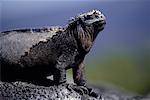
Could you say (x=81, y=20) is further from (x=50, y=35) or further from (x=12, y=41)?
(x=12, y=41)

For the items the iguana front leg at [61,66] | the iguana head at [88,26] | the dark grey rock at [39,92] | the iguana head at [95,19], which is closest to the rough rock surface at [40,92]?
the dark grey rock at [39,92]

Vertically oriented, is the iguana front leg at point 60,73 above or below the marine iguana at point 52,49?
below

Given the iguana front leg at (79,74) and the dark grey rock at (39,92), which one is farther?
the iguana front leg at (79,74)

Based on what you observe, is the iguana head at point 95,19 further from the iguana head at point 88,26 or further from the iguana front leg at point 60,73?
the iguana front leg at point 60,73

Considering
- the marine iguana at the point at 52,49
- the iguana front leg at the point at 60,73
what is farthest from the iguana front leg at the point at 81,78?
the iguana front leg at the point at 60,73

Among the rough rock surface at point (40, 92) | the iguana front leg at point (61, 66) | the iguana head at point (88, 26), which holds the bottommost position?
the rough rock surface at point (40, 92)

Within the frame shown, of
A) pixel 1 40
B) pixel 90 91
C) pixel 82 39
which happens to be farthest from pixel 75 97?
pixel 1 40

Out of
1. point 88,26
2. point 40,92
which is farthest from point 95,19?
point 40,92

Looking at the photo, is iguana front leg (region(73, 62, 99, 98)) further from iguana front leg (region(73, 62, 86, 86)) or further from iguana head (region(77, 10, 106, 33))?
iguana head (region(77, 10, 106, 33))
